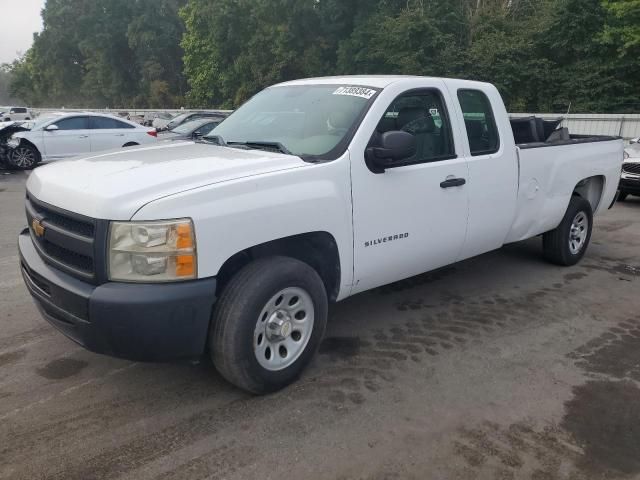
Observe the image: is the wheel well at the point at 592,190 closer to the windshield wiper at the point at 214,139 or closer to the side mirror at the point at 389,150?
the side mirror at the point at 389,150

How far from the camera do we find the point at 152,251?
2.74 metres

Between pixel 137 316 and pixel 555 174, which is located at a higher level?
pixel 555 174

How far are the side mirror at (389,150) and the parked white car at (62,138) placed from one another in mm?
12584

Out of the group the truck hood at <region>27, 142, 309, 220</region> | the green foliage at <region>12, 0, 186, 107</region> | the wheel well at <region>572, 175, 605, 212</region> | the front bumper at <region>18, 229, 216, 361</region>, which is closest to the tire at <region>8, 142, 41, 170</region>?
the truck hood at <region>27, 142, 309, 220</region>

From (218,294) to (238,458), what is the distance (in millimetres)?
877

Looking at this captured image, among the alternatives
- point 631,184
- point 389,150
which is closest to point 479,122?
point 389,150

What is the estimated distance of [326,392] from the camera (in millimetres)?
3391

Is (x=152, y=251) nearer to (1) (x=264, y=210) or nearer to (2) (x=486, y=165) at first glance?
(1) (x=264, y=210)

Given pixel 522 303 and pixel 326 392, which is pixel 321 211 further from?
pixel 522 303

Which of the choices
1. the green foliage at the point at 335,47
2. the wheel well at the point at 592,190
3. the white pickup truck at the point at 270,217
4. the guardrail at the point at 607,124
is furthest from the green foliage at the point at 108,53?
the white pickup truck at the point at 270,217

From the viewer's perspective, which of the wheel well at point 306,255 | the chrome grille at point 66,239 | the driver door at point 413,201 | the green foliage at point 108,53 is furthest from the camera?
the green foliage at point 108,53

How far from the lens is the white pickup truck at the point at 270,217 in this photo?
2.78 meters

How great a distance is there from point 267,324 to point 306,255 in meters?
0.54

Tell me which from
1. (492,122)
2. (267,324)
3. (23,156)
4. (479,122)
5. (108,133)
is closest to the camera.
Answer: (267,324)
